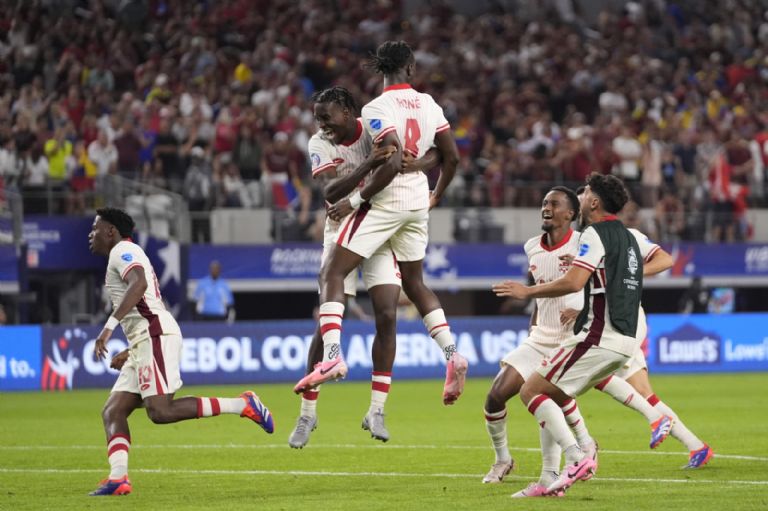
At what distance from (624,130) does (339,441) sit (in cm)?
1598

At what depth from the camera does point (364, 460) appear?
45.5 ft

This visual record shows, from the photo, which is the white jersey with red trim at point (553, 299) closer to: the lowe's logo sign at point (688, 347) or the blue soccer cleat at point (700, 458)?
the blue soccer cleat at point (700, 458)

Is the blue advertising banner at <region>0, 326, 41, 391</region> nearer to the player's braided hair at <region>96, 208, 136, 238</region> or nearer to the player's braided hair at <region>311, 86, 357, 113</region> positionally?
the player's braided hair at <region>96, 208, 136, 238</region>

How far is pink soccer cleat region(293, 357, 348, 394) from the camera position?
10562 millimetres

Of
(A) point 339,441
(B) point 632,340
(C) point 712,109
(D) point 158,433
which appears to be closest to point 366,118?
(B) point 632,340

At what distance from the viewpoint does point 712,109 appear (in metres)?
33.8

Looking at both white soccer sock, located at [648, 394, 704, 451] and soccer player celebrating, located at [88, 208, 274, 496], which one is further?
white soccer sock, located at [648, 394, 704, 451]

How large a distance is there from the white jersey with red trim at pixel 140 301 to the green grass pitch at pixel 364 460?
1.28m

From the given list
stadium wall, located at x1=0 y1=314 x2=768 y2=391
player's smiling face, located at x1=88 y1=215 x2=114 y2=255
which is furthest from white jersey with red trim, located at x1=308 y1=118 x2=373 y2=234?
stadium wall, located at x1=0 y1=314 x2=768 y2=391

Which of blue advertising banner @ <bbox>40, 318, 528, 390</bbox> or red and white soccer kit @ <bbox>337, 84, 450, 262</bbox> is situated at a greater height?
red and white soccer kit @ <bbox>337, 84, 450, 262</bbox>

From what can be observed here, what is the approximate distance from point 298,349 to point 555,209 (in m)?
14.9

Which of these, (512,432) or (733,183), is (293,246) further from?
(512,432)

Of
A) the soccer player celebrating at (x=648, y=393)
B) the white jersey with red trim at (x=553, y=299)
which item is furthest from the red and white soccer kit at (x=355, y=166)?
the soccer player celebrating at (x=648, y=393)

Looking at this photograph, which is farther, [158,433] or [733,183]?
[733,183]
